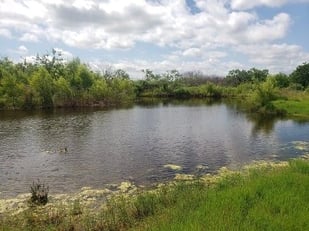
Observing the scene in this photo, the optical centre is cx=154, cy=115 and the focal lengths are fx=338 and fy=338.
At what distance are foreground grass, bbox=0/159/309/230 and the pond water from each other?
538 centimetres

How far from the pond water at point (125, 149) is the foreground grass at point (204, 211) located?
538 centimetres

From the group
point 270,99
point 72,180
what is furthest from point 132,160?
Result: point 270,99

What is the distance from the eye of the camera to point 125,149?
28438 mm

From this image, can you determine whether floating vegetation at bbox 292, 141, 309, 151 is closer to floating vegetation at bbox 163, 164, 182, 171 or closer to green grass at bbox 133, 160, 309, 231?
floating vegetation at bbox 163, 164, 182, 171

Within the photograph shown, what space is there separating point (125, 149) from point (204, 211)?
61.8ft

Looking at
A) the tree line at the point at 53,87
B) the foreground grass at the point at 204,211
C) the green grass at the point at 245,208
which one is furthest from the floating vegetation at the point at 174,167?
the tree line at the point at 53,87

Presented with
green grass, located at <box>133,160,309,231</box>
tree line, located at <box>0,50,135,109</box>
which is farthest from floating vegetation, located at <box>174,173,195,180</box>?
tree line, located at <box>0,50,135,109</box>

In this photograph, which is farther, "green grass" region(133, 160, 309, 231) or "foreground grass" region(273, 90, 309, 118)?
"foreground grass" region(273, 90, 309, 118)

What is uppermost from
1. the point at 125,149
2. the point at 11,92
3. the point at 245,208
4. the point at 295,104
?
the point at 11,92

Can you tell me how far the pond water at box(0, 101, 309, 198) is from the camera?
67.6 ft

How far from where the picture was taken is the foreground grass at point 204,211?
910 centimetres

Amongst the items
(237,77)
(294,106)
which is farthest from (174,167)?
(237,77)

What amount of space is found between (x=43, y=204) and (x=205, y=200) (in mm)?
7997

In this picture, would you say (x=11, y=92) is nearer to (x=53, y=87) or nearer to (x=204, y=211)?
(x=53, y=87)
